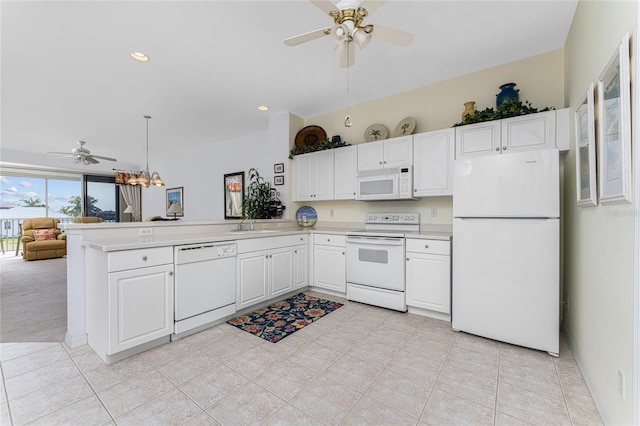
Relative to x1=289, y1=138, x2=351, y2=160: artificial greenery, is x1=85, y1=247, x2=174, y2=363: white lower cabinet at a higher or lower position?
lower

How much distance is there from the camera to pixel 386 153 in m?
3.46

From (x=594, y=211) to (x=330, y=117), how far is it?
348 centimetres

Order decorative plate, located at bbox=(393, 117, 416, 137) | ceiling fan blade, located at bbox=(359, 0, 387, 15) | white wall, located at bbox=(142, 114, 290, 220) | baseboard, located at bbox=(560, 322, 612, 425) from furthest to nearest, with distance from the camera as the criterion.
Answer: white wall, located at bbox=(142, 114, 290, 220) < decorative plate, located at bbox=(393, 117, 416, 137) < ceiling fan blade, located at bbox=(359, 0, 387, 15) < baseboard, located at bbox=(560, 322, 612, 425)

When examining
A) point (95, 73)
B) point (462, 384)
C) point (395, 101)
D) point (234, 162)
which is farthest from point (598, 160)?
point (234, 162)

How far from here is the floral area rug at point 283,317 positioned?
8.50 ft

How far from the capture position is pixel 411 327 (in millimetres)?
2688

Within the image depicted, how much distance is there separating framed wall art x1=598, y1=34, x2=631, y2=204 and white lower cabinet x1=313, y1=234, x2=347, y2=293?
2500 mm

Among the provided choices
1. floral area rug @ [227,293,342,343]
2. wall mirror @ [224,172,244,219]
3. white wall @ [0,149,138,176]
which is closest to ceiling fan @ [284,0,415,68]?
floral area rug @ [227,293,342,343]

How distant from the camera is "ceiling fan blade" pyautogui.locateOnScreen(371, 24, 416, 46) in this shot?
1812 mm

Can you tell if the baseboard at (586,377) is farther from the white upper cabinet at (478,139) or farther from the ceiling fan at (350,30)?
the ceiling fan at (350,30)

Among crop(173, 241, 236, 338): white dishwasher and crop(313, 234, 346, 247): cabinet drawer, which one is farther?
crop(313, 234, 346, 247): cabinet drawer

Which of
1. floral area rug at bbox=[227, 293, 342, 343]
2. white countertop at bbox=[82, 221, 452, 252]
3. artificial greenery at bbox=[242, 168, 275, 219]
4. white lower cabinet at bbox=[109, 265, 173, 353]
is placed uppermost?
artificial greenery at bbox=[242, 168, 275, 219]

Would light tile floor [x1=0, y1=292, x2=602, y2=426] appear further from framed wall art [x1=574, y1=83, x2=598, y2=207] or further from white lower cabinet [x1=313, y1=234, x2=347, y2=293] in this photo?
framed wall art [x1=574, y1=83, x2=598, y2=207]

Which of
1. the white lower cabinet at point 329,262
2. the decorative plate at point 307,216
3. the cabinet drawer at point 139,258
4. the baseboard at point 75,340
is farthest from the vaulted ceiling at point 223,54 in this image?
the baseboard at point 75,340
